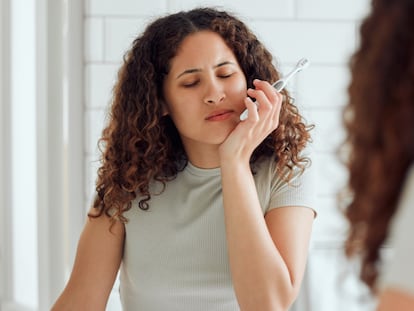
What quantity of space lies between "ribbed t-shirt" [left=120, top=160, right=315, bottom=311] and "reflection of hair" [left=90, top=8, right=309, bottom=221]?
3cm

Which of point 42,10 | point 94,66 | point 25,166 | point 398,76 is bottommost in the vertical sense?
point 25,166

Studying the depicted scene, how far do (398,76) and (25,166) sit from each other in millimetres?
1540

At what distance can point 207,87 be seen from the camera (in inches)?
48.7

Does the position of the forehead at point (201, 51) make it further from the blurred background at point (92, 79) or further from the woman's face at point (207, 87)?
the blurred background at point (92, 79)

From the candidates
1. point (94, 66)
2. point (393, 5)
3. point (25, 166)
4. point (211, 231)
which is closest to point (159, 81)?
point (211, 231)

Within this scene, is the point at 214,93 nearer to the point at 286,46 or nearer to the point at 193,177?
the point at 193,177

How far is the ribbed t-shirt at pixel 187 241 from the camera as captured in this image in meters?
1.27

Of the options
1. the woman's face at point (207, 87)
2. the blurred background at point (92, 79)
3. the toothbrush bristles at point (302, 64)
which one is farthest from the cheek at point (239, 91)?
the blurred background at point (92, 79)

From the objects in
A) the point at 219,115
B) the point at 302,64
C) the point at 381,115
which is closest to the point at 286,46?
the point at 302,64

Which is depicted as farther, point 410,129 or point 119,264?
point 119,264

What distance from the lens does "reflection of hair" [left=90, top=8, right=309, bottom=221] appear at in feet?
4.30

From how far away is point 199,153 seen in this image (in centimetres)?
135

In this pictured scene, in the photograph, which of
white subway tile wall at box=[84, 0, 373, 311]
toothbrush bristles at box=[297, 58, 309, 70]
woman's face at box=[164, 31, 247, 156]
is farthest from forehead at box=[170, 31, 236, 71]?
white subway tile wall at box=[84, 0, 373, 311]

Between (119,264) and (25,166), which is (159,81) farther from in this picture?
(25,166)
